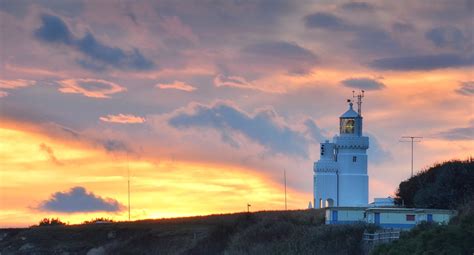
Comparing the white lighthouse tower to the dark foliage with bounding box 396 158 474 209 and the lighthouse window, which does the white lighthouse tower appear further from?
the dark foliage with bounding box 396 158 474 209

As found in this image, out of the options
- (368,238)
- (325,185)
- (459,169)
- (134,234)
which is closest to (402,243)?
(368,238)

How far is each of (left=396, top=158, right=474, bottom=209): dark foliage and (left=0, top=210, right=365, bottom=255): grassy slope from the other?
356 inches

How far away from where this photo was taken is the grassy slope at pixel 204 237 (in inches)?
3056

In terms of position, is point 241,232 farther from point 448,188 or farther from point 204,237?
point 448,188

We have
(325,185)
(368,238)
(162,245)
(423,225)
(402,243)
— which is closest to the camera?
(402,243)

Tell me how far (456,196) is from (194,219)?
26047 millimetres

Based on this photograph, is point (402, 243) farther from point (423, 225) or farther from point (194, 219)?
point (194, 219)

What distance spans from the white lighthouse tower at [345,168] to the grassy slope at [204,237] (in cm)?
1509

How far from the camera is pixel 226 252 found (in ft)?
276

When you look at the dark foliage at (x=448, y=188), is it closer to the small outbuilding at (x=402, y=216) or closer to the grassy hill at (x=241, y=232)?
the grassy hill at (x=241, y=232)

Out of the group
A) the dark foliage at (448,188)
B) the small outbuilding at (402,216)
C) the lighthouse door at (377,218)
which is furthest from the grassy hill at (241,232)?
the lighthouse door at (377,218)

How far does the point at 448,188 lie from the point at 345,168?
25.8m

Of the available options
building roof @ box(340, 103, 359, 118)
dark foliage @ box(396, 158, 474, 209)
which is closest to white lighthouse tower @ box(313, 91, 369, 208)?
building roof @ box(340, 103, 359, 118)

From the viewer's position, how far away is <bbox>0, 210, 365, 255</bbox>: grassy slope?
7762 cm
